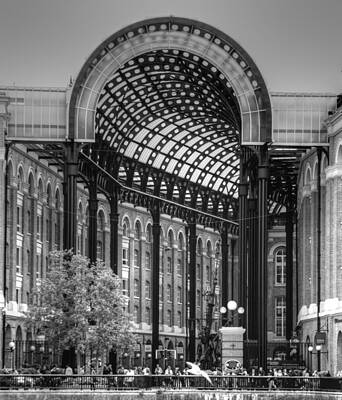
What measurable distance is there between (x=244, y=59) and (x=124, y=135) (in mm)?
18494

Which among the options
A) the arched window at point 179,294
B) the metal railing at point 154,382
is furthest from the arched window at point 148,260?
the metal railing at point 154,382

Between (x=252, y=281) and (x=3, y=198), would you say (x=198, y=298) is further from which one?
(x=3, y=198)

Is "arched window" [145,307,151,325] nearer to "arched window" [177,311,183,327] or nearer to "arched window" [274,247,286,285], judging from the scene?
"arched window" [177,311,183,327]

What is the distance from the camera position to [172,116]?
127 metres

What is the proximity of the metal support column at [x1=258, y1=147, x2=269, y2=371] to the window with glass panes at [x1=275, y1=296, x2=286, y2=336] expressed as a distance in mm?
63300

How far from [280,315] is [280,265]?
5601mm

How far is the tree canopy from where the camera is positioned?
96.0 metres

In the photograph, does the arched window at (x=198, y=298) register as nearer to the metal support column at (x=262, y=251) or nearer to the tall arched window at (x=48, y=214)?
the tall arched window at (x=48, y=214)

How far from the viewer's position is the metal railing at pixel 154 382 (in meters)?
79.0

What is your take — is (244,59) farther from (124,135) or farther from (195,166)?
(195,166)

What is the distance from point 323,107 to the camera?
10394cm

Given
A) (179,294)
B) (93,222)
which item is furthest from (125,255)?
(93,222)

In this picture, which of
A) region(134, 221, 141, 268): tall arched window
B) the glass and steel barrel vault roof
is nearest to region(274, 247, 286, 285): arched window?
region(134, 221, 141, 268): tall arched window

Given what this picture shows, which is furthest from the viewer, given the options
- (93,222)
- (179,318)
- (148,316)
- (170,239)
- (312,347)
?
(179,318)
